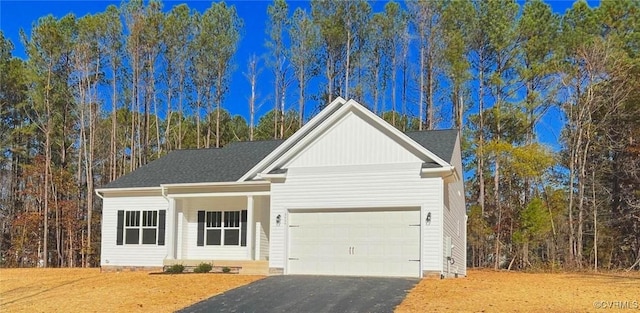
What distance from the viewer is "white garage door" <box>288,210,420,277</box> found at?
58.2ft

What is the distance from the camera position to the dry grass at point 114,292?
1342cm

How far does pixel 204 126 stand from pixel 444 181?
98.2 ft

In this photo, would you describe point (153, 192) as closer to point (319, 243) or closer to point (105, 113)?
point (319, 243)

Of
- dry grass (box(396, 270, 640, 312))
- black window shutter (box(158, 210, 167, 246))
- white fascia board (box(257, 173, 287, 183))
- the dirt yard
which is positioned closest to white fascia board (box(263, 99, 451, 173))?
white fascia board (box(257, 173, 287, 183))

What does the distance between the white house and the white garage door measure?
0.10 ft

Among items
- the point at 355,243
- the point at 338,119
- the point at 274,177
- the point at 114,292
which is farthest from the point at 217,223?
the point at 114,292

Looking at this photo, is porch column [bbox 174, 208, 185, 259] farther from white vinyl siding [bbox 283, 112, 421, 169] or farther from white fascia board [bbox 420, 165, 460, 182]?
white fascia board [bbox 420, 165, 460, 182]

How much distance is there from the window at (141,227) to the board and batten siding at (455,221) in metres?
10.3

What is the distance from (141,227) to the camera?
23.1 meters

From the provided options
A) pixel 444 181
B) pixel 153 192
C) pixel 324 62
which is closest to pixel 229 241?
pixel 153 192

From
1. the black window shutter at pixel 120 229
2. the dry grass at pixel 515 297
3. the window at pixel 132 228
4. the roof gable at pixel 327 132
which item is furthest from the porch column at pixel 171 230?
the dry grass at pixel 515 297

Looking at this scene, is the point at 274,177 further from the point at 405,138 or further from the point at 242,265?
the point at 405,138

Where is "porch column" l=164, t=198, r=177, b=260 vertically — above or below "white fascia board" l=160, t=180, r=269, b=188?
below

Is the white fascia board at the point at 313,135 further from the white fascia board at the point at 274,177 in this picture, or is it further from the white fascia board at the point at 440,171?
the white fascia board at the point at 440,171
